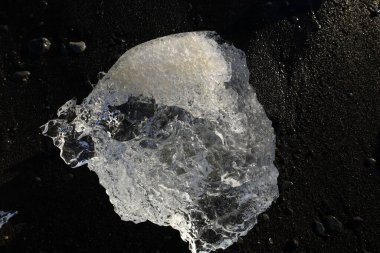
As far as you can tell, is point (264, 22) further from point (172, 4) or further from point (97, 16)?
Answer: point (97, 16)

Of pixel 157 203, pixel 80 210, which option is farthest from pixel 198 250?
pixel 80 210

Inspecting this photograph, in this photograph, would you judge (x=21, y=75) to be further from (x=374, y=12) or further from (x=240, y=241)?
(x=374, y=12)

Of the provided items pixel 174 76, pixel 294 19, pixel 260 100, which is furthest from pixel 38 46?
pixel 294 19

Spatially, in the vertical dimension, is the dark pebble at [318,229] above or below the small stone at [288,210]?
below

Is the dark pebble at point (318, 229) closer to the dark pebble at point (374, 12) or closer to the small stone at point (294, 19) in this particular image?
the small stone at point (294, 19)

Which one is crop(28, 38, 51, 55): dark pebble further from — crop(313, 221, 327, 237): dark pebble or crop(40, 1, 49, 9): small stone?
crop(313, 221, 327, 237): dark pebble

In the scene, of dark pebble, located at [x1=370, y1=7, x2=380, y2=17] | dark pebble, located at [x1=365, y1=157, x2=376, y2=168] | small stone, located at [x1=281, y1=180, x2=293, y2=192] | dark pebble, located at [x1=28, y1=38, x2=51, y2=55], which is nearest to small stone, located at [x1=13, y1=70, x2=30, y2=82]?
dark pebble, located at [x1=28, y1=38, x2=51, y2=55]

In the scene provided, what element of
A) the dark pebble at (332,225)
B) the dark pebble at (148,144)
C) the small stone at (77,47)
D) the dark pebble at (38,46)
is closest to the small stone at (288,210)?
the dark pebble at (332,225)
